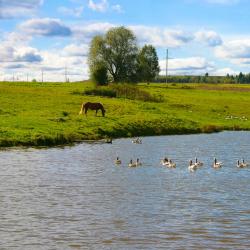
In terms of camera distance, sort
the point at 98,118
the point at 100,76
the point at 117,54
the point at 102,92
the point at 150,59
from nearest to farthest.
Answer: the point at 98,118
the point at 102,92
the point at 100,76
the point at 117,54
the point at 150,59

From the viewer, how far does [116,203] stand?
81.1 feet

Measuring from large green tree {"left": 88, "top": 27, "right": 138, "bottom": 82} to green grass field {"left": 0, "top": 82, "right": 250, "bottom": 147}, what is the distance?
32827 mm

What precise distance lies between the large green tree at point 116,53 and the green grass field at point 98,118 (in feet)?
108

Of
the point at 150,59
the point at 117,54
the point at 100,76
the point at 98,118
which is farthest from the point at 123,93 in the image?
the point at 150,59

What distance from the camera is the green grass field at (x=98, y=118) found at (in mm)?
51594

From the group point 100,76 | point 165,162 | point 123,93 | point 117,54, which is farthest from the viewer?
point 117,54

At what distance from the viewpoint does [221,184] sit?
30.5 m

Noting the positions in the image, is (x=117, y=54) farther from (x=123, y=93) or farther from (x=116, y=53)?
(x=123, y=93)

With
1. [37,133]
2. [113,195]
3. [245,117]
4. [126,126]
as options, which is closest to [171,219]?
[113,195]

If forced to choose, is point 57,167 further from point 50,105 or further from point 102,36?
point 102,36

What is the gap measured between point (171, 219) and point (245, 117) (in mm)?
69443

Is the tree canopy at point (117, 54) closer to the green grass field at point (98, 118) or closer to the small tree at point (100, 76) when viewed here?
the small tree at point (100, 76)

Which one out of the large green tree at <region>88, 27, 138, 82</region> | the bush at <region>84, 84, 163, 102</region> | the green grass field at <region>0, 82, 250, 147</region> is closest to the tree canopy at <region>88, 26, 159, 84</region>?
the large green tree at <region>88, 27, 138, 82</region>

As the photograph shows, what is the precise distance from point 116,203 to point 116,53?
114 metres
